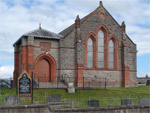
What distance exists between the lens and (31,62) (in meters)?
28.0

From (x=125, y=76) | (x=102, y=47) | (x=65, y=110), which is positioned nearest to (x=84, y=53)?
(x=102, y=47)

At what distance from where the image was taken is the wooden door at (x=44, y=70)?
Answer: 29.5m

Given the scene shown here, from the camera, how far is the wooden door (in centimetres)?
2953

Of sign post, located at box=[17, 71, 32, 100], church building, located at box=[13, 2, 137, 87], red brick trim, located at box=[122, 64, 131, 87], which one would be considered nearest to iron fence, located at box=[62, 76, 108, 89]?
church building, located at box=[13, 2, 137, 87]

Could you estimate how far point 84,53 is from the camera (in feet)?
101

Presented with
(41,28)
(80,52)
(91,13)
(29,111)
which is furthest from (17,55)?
(29,111)

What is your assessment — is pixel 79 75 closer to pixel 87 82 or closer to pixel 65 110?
pixel 87 82

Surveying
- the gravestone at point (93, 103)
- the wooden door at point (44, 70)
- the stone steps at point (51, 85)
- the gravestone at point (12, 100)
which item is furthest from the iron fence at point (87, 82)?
the gravestone at point (12, 100)

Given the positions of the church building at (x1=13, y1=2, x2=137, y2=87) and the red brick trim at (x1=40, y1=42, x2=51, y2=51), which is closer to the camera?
the church building at (x1=13, y1=2, x2=137, y2=87)

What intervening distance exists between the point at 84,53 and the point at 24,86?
1509 centimetres

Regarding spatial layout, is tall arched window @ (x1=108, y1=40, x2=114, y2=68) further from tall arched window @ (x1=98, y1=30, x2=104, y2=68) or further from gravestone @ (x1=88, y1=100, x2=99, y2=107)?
gravestone @ (x1=88, y1=100, x2=99, y2=107)

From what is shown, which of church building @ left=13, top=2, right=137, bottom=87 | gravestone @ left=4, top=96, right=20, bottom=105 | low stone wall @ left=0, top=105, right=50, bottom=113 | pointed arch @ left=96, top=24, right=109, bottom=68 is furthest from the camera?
pointed arch @ left=96, top=24, right=109, bottom=68

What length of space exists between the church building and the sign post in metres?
10.9

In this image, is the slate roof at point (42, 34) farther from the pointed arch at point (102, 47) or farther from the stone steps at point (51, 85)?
the pointed arch at point (102, 47)
